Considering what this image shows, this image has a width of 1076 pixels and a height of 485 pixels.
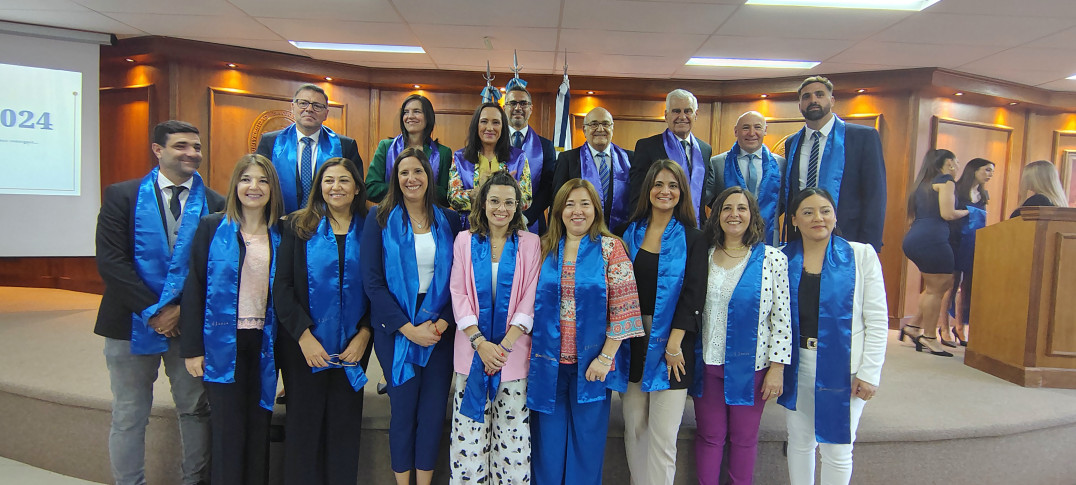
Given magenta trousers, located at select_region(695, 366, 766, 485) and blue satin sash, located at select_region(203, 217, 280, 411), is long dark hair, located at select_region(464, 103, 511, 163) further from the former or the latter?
magenta trousers, located at select_region(695, 366, 766, 485)

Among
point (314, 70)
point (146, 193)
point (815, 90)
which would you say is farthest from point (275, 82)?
point (815, 90)

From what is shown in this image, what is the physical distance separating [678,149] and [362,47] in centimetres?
405

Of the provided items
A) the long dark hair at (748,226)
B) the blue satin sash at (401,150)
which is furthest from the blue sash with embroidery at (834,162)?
the blue satin sash at (401,150)

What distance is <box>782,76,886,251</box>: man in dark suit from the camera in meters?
2.69

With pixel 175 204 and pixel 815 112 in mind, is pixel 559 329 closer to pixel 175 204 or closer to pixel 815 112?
pixel 175 204

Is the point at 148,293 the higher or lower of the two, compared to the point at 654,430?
higher

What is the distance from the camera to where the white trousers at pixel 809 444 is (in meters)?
2.16

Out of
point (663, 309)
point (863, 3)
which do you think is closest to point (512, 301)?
point (663, 309)

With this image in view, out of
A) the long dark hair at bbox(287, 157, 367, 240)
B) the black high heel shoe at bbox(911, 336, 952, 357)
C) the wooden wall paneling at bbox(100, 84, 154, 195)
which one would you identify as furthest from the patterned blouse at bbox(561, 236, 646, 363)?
the wooden wall paneling at bbox(100, 84, 154, 195)

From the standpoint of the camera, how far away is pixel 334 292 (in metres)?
2.13

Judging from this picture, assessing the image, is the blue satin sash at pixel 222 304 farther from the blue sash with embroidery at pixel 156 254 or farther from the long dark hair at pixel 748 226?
the long dark hair at pixel 748 226

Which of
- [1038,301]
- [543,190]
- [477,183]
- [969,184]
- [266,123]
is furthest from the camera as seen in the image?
[266,123]

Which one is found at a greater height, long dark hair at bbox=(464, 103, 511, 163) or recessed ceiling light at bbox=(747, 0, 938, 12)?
recessed ceiling light at bbox=(747, 0, 938, 12)

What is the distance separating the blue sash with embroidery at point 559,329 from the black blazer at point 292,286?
31.4 inches
